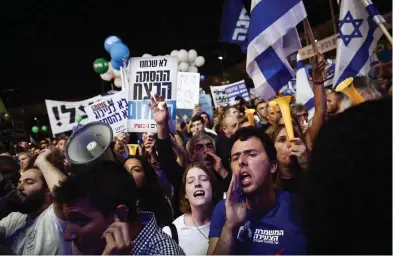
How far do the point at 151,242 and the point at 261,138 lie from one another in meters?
0.79

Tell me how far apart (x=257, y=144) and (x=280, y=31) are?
1726 millimetres

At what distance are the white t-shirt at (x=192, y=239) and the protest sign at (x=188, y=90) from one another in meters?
5.06

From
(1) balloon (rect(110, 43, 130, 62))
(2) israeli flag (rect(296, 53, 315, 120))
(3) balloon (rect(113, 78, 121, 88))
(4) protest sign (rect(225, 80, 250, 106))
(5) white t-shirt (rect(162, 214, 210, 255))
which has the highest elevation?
(1) balloon (rect(110, 43, 130, 62))

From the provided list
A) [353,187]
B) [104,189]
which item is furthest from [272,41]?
[353,187]

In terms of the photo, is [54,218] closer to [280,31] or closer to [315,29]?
[280,31]

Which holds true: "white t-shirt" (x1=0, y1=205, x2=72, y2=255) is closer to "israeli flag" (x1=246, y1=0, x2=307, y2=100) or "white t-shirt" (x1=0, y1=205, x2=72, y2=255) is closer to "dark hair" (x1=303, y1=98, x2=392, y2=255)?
"dark hair" (x1=303, y1=98, x2=392, y2=255)

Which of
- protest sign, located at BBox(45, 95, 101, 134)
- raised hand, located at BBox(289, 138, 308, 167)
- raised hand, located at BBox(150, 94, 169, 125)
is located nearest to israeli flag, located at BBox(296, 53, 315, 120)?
raised hand, located at BBox(150, 94, 169, 125)

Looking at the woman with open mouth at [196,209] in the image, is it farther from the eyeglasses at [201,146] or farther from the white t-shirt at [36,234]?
the eyeglasses at [201,146]

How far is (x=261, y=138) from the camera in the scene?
2449 mm

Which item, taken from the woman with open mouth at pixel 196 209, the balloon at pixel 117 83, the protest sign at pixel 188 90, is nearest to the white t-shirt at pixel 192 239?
the woman with open mouth at pixel 196 209

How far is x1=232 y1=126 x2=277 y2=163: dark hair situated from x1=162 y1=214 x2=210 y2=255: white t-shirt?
2.11 feet

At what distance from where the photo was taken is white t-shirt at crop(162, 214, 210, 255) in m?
2.69

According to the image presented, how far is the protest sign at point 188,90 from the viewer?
7.87 meters

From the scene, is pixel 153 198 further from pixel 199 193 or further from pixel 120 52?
pixel 120 52
